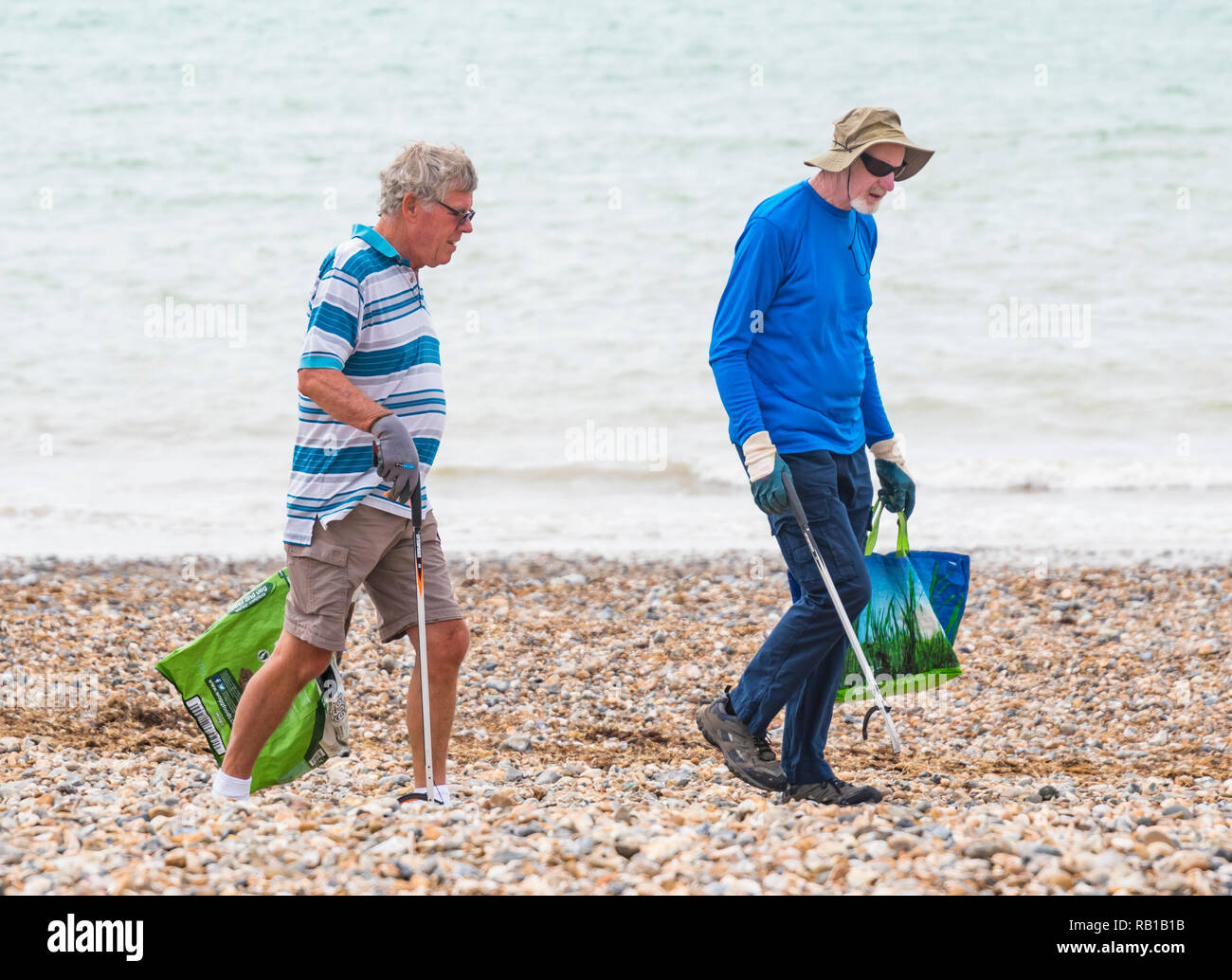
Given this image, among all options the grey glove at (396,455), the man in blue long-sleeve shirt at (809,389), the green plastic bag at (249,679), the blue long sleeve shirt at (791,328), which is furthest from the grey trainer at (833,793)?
the grey glove at (396,455)

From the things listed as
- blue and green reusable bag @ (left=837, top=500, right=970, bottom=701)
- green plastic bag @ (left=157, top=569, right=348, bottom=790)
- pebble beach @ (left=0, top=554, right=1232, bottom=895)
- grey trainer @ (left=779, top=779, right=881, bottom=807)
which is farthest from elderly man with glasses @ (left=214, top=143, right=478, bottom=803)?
blue and green reusable bag @ (left=837, top=500, right=970, bottom=701)

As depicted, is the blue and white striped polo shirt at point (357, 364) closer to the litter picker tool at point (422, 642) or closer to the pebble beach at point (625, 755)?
the litter picker tool at point (422, 642)

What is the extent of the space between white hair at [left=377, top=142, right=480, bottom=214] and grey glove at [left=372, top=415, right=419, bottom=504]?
62 centimetres

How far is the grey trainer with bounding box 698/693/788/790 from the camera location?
3.81 m

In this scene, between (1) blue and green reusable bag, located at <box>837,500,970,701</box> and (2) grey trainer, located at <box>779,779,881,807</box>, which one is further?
(1) blue and green reusable bag, located at <box>837,500,970,701</box>

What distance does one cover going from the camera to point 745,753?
3.81 meters

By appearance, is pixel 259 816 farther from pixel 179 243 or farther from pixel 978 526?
pixel 179 243

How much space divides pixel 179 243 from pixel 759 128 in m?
9.52

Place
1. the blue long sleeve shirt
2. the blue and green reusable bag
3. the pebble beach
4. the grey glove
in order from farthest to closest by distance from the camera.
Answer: the blue and green reusable bag, the blue long sleeve shirt, the grey glove, the pebble beach

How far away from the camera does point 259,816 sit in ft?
11.2

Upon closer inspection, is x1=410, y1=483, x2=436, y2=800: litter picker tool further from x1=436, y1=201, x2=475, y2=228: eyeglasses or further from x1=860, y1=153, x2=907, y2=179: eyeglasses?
x1=860, y1=153, x2=907, y2=179: eyeglasses

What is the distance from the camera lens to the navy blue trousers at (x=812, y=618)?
12.0ft

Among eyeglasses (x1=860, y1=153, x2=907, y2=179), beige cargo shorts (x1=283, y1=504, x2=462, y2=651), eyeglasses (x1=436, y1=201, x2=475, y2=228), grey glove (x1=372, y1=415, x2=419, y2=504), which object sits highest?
eyeglasses (x1=860, y1=153, x2=907, y2=179)

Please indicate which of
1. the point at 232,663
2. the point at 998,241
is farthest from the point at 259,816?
the point at 998,241
